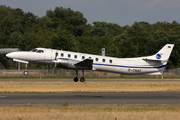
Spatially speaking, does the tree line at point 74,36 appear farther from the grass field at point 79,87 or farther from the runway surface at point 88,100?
the runway surface at point 88,100

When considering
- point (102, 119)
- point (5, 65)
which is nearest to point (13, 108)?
point (102, 119)

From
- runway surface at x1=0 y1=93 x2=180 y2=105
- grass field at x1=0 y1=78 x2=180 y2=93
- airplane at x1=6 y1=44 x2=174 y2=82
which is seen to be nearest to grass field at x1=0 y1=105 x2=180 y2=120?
runway surface at x1=0 y1=93 x2=180 y2=105

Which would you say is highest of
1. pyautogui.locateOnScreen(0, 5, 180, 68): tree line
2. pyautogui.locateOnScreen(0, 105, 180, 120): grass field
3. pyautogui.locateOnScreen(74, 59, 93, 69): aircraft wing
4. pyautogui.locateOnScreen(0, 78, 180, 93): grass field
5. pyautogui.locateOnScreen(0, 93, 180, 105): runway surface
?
pyautogui.locateOnScreen(0, 5, 180, 68): tree line

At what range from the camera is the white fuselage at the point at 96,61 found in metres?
36.0

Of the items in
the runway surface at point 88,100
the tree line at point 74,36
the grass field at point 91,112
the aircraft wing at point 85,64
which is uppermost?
the tree line at point 74,36

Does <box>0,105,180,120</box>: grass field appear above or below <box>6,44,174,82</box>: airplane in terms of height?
below

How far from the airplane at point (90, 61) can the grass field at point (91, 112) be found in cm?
1852

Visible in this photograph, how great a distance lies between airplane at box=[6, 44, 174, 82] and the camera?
35.8 metres

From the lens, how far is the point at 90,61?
35156 millimetres

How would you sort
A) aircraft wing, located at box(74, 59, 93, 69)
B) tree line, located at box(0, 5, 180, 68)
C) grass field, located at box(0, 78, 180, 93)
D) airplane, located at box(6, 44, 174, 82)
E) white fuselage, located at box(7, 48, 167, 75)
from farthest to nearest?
1. tree line, located at box(0, 5, 180, 68)
2. white fuselage, located at box(7, 48, 167, 75)
3. airplane, located at box(6, 44, 174, 82)
4. aircraft wing, located at box(74, 59, 93, 69)
5. grass field, located at box(0, 78, 180, 93)

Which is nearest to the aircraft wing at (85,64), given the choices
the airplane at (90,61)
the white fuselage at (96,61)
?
the airplane at (90,61)

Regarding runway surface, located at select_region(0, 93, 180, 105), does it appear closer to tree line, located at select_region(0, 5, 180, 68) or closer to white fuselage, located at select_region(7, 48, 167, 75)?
white fuselage, located at select_region(7, 48, 167, 75)

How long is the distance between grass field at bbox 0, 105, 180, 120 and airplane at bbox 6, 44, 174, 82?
18516 millimetres

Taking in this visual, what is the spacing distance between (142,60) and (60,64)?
12.7m
